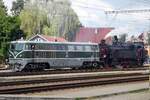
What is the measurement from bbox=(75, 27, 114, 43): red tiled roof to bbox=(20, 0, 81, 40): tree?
1.86 m

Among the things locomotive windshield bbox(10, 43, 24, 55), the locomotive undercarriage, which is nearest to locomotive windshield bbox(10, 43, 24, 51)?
locomotive windshield bbox(10, 43, 24, 55)

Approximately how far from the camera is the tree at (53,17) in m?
105

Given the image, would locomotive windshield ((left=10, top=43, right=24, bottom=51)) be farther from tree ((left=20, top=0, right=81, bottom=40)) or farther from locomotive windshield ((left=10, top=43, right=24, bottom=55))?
tree ((left=20, top=0, right=81, bottom=40))

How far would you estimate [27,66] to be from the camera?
4294 cm

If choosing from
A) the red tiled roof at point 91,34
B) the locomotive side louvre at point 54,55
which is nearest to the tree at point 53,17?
the red tiled roof at point 91,34

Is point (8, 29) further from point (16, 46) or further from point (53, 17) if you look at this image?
point (53, 17)

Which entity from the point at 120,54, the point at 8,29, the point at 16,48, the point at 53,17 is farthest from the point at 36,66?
the point at 53,17

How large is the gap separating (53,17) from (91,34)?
10442mm

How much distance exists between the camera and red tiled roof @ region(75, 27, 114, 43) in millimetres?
113938

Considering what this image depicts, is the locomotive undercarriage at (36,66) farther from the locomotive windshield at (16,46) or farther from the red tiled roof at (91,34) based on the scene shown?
the red tiled roof at (91,34)

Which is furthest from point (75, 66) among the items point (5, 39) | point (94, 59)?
point (5, 39)

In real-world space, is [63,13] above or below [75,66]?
above

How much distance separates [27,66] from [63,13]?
7054 centimetres

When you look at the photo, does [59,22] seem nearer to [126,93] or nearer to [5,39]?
[5,39]
